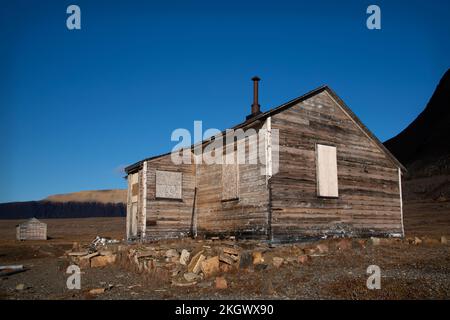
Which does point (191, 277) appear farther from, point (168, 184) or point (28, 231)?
point (28, 231)

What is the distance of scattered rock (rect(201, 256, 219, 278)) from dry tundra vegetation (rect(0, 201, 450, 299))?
0.09 feet

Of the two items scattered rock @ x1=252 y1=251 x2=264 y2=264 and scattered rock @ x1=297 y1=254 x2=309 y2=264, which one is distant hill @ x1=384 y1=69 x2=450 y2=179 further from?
scattered rock @ x1=252 y1=251 x2=264 y2=264

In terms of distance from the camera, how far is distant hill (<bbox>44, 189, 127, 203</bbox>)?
12362 cm

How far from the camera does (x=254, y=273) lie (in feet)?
38.3

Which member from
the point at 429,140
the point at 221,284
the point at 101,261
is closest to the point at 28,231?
the point at 101,261

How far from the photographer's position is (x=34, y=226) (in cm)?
4044

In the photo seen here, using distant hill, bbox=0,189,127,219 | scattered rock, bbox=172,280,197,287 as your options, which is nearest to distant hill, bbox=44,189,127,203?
distant hill, bbox=0,189,127,219

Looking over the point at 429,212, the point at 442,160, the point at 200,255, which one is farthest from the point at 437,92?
the point at 200,255

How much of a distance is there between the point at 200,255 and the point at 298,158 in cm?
607

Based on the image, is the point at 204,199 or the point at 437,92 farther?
the point at 437,92

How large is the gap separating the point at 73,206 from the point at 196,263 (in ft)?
391

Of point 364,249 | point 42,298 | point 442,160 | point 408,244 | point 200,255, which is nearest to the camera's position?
point 42,298

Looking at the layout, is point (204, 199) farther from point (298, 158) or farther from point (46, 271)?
point (46, 271)
